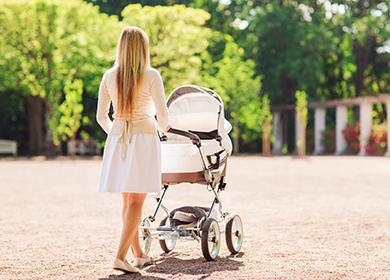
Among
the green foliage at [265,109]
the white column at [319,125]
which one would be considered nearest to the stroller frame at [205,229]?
the green foliage at [265,109]

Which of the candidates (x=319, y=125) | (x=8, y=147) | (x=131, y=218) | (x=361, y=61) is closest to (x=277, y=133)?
(x=319, y=125)

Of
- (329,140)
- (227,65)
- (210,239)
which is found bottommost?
(329,140)

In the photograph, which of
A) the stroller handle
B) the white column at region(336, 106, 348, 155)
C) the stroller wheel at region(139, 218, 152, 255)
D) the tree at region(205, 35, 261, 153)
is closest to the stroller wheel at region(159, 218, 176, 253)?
the stroller wheel at region(139, 218, 152, 255)

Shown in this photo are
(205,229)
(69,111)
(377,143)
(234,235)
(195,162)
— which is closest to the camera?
(205,229)

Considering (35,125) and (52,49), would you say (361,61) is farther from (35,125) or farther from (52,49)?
(52,49)

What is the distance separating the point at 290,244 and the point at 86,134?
1562 inches

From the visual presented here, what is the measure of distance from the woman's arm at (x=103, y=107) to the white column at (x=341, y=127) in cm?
3746

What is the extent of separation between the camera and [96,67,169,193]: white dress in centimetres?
675

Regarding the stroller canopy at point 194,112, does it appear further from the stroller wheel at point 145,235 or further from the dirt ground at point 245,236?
the dirt ground at point 245,236

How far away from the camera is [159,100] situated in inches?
267

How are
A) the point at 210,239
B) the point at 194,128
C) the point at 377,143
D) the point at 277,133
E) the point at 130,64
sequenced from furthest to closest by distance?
the point at 277,133 → the point at 377,143 → the point at 194,128 → the point at 210,239 → the point at 130,64

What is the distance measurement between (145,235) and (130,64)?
1781mm

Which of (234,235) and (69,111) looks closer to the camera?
(234,235)

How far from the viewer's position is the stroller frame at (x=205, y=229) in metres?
7.54
